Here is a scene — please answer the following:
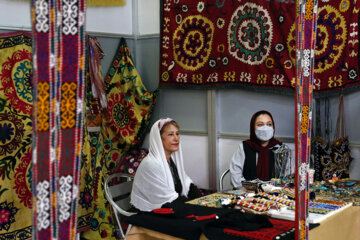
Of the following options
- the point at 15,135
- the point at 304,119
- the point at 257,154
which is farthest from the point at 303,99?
the point at 15,135

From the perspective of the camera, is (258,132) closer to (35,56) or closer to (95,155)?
(95,155)

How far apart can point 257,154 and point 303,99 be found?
1.75 m

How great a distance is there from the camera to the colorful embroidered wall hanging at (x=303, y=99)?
7.19 ft

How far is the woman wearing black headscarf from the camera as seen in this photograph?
3900 millimetres

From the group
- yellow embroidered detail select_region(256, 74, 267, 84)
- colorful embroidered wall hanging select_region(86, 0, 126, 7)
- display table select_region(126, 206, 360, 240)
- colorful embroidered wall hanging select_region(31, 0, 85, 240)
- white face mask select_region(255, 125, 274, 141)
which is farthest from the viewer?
colorful embroidered wall hanging select_region(86, 0, 126, 7)

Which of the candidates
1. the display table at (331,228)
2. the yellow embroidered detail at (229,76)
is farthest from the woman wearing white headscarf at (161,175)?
the yellow embroidered detail at (229,76)

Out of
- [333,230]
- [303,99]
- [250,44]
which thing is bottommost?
[333,230]

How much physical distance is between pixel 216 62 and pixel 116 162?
4.39 feet

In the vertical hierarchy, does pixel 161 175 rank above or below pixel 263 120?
below

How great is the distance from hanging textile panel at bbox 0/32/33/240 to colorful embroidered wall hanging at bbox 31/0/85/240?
2472 mm

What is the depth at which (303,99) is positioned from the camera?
2.23 metres

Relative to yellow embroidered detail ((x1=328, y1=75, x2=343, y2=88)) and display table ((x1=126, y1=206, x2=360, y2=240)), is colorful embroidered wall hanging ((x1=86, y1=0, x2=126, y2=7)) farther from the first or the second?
display table ((x1=126, y1=206, x2=360, y2=240))

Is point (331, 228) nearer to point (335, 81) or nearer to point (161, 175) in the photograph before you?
point (161, 175)

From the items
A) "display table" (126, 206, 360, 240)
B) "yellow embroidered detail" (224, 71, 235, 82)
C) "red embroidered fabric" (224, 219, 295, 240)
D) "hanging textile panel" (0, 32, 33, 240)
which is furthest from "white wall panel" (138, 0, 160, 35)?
"red embroidered fabric" (224, 219, 295, 240)
